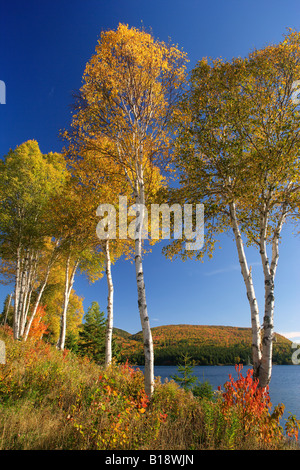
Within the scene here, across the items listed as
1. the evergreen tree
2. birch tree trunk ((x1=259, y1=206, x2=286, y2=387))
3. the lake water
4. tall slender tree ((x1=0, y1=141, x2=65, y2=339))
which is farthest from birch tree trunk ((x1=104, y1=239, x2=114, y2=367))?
the evergreen tree

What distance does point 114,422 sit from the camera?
4230mm

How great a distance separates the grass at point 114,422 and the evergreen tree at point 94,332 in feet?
93.4

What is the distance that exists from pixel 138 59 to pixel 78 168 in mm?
5548

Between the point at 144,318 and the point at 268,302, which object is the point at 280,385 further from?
the point at 144,318

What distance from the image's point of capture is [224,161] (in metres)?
8.29

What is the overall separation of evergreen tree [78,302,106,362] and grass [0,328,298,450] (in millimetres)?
28474

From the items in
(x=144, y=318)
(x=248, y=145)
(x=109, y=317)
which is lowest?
(x=109, y=317)

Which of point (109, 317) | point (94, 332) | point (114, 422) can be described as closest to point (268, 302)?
point (114, 422)

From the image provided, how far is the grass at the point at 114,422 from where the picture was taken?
13.4ft

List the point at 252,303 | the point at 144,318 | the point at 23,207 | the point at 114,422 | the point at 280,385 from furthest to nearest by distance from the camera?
the point at 280,385, the point at 23,207, the point at 252,303, the point at 144,318, the point at 114,422

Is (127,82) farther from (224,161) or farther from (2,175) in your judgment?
(2,175)

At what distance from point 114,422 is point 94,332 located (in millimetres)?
34240

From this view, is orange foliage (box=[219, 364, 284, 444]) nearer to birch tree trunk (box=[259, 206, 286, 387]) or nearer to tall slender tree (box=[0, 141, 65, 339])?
birch tree trunk (box=[259, 206, 286, 387])
